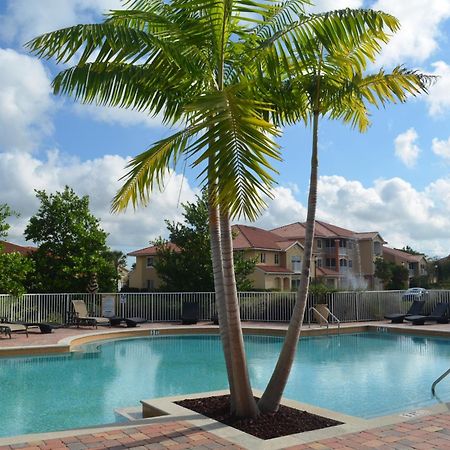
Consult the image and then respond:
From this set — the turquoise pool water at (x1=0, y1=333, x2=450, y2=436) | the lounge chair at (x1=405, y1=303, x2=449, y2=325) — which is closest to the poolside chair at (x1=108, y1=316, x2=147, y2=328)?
the turquoise pool water at (x1=0, y1=333, x2=450, y2=436)

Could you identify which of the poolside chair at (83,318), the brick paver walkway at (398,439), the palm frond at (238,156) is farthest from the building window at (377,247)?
the palm frond at (238,156)

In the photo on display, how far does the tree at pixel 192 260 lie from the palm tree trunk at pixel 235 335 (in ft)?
62.7

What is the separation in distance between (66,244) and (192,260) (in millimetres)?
5688

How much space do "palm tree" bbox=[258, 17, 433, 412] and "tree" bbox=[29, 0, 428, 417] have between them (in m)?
0.14

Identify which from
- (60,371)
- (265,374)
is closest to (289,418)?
(265,374)

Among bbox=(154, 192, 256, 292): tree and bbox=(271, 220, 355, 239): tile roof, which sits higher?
bbox=(271, 220, 355, 239): tile roof

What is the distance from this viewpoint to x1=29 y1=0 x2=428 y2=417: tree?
4.96 meters

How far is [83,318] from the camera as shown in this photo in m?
20.8

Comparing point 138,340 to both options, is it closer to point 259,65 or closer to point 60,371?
point 60,371

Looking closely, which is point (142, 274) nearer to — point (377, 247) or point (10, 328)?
point (10, 328)

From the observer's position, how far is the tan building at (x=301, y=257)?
47.1 m

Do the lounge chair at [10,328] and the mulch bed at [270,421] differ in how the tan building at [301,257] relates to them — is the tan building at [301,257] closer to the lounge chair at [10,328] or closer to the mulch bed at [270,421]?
the lounge chair at [10,328]

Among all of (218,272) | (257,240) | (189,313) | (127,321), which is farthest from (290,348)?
(257,240)

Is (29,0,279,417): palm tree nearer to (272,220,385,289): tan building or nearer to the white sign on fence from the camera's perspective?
the white sign on fence
